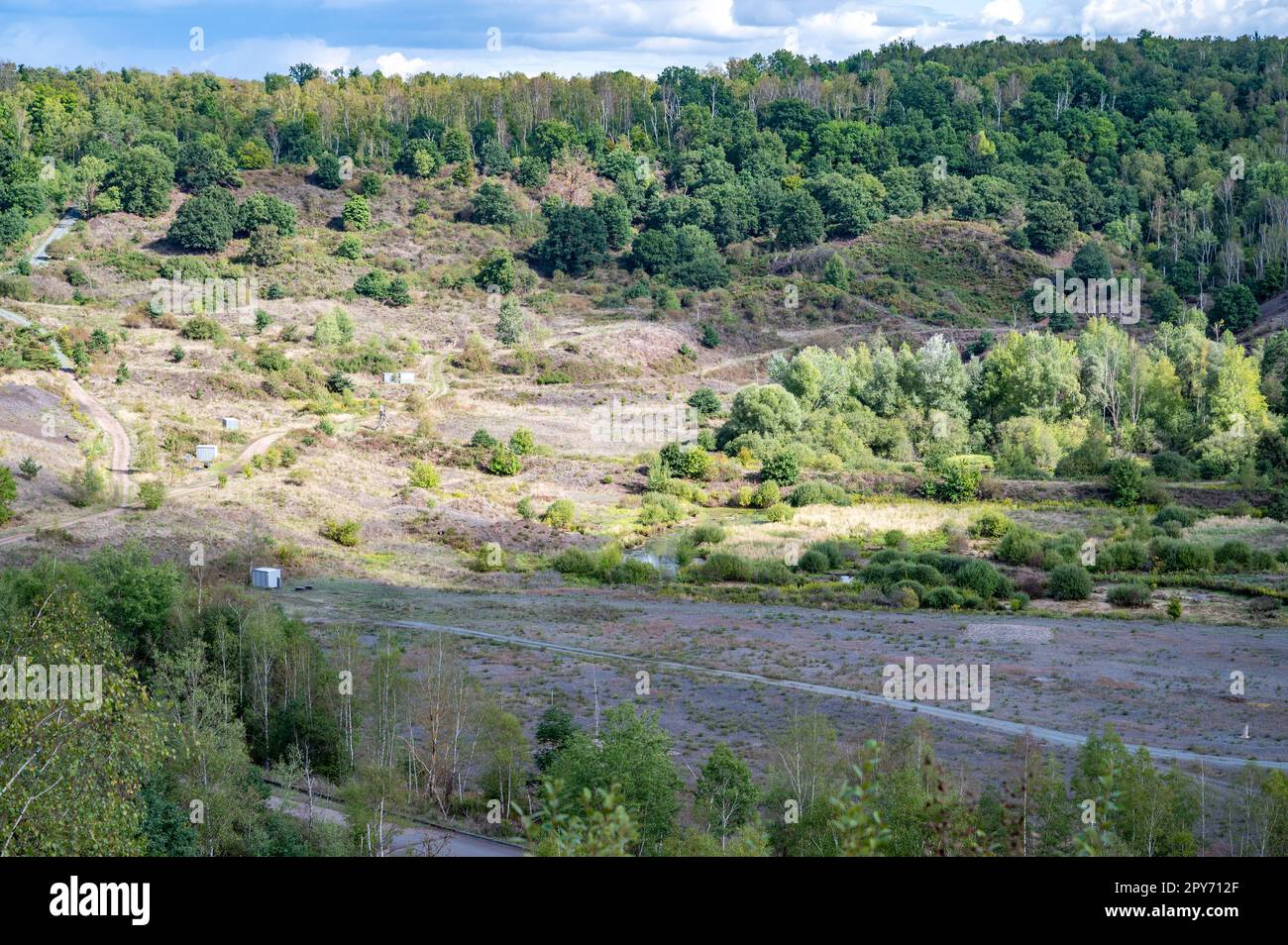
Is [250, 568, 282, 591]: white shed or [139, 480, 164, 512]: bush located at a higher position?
[139, 480, 164, 512]: bush

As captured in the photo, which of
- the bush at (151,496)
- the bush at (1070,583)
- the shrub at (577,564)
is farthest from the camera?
the shrub at (577,564)

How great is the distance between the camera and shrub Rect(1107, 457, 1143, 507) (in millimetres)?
53031

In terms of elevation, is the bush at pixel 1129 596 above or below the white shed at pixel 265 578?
below

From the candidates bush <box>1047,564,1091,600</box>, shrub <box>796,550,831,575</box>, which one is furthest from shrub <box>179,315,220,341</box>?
bush <box>1047,564,1091,600</box>

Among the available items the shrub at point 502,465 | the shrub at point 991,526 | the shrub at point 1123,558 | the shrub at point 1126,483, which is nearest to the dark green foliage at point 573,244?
the shrub at point 502,465

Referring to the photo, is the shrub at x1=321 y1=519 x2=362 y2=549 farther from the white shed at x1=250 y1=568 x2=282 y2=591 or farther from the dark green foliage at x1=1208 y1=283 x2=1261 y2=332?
the dark green foliage at x1=1208 y1=283 x2=1261 y2=332

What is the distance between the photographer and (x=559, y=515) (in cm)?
Result: 5078

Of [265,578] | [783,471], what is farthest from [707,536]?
[265,578]

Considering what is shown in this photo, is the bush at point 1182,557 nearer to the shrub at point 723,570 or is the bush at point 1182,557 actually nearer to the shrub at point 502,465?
the shrub at point 723,570

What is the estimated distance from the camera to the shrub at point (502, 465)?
186 feet

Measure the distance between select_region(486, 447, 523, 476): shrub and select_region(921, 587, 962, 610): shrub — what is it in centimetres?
2144

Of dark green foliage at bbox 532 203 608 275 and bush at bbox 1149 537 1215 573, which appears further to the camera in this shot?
dark green foliage at bbox 532 203 608 275

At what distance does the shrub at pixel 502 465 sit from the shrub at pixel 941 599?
21440mm
